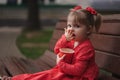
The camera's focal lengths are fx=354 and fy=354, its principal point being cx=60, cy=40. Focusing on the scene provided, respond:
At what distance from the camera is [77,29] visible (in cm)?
281

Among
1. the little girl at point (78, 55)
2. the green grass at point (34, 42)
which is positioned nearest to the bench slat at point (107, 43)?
the little girl at point (78, 55)

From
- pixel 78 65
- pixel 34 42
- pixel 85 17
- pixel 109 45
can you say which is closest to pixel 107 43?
pixel 109 45

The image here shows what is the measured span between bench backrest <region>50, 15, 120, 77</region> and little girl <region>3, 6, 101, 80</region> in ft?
0.74

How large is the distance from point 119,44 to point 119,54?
0.09m

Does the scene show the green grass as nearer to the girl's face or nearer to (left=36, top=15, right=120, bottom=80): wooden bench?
(left=36, top=15, right=120, bottom=80): wooden bench

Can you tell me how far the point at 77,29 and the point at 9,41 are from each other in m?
6.06

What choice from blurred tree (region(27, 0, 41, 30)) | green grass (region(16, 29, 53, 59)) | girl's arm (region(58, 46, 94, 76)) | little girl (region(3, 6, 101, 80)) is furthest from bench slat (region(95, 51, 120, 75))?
blurred tree (region(27, 0, 41, 30))

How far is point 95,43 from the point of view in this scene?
3.55 metres

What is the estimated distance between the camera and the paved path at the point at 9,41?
7402 mm

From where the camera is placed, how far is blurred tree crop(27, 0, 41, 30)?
34.7 ft

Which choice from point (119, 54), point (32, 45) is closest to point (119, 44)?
point (119, 54)

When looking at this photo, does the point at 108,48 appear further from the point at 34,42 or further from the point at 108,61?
the point at 34,42

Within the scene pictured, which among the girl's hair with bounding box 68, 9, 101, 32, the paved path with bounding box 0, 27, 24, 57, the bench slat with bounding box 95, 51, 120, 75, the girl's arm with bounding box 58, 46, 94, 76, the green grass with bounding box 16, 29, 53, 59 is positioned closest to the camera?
the girl's arm with bounding box 58, 46, 94, 76

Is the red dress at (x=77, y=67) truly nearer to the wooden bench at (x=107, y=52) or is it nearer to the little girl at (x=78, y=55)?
the little girl at (x=78, y=55)
